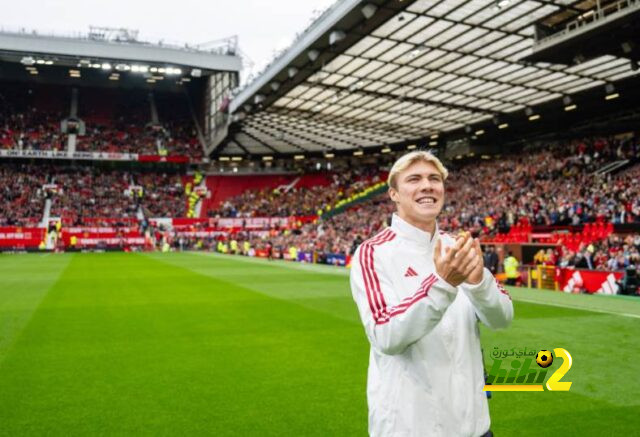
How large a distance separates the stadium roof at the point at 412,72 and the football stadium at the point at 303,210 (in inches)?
7.1

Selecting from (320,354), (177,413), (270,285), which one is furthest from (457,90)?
(177,413)

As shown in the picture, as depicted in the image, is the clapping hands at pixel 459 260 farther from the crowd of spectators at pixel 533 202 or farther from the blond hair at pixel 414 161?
the crowd of spectators at pixel 533 202

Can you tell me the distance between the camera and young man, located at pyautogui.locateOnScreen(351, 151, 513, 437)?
2.48 m

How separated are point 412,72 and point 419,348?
101 ft

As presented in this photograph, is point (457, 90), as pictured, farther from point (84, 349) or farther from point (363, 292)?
point (363, 292)

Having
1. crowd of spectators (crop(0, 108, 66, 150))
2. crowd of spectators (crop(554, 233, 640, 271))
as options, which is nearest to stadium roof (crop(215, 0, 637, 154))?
crowd of spectators (crop(554, 233, 640, 271))

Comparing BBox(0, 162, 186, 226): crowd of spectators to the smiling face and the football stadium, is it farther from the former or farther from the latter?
the smiling face

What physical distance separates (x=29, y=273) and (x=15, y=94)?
52.2 m

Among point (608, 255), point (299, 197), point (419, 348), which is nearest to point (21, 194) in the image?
point (299, 197)

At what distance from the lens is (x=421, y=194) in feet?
8.59

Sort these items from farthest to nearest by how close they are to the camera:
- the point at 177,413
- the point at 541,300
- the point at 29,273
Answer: the point at 29,273, the point at 541,300, the point at 177,413

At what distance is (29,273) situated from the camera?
88.5 feet

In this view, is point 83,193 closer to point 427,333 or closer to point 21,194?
point 21,194

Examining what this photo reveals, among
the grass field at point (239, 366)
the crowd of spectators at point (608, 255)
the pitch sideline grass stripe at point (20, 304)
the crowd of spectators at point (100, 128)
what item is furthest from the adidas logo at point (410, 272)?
the crowd of spectators at point (100, 128)
